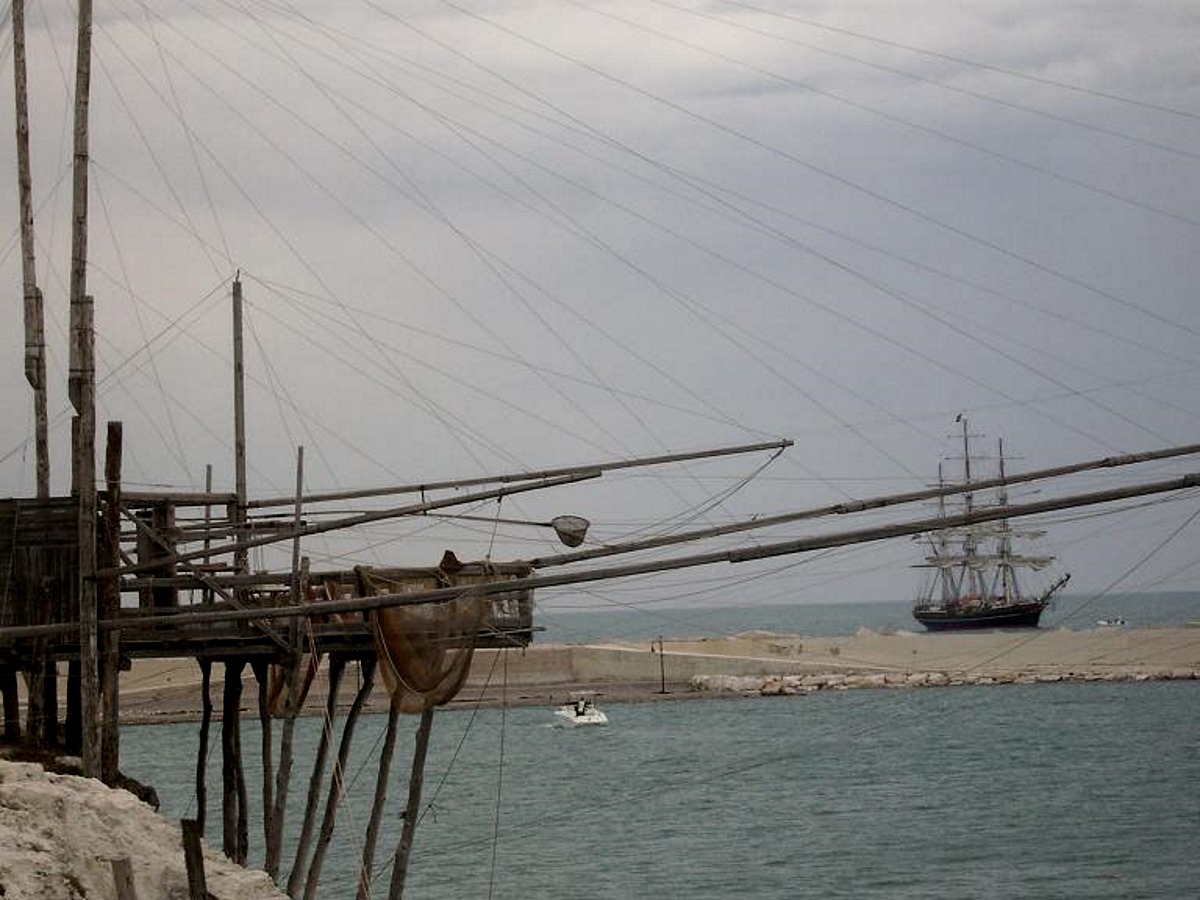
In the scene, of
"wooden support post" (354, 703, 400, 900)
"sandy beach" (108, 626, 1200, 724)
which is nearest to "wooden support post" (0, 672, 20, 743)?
"wooden support post" (354, 703, 400, 900)

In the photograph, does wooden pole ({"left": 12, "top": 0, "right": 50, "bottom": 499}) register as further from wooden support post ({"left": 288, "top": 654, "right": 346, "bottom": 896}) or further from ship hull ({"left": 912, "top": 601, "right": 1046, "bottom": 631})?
ship hull ({"left": 912, "top": 601, "right": 1046, "bottom": 631})

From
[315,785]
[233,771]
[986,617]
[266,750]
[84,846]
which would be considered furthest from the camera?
[986,617]

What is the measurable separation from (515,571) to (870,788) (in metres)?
42.4

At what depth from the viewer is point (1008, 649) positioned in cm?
12531

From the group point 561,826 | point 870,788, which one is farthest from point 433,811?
point 870,788

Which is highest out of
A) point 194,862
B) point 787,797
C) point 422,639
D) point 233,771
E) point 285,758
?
point 422,639

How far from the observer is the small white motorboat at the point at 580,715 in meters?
88.4

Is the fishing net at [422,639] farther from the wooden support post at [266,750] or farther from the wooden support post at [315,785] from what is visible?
the wooden support post at [266,750]

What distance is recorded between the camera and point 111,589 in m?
27.5

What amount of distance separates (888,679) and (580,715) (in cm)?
2418

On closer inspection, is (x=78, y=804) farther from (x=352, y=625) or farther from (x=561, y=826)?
(x=561, y=826)

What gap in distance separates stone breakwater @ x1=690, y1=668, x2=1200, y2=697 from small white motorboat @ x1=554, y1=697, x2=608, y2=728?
10.6 meters

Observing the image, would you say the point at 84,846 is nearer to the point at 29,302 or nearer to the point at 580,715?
the point at 29,302

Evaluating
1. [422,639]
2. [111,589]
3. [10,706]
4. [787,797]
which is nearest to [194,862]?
[111,589]
